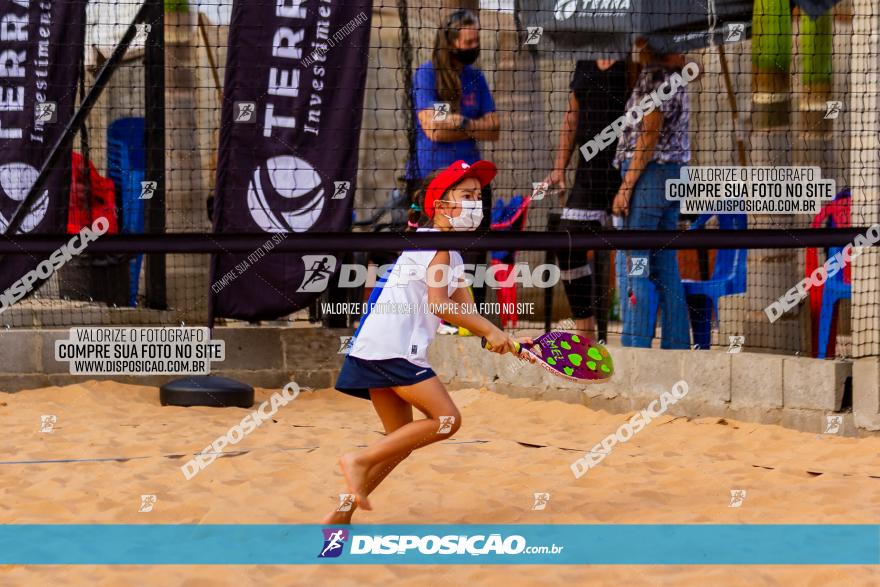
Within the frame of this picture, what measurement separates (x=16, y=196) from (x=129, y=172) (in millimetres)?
1492

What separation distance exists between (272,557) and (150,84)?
5541mm

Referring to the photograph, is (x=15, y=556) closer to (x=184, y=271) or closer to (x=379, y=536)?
(x=379, y=536)

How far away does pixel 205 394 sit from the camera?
26.7ft

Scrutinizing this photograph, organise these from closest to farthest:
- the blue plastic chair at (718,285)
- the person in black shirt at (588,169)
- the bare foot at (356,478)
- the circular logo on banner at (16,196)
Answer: the bare foot at (356,478), the person in black shirt at (588,169), the blue plastic chair at (718,285), the circular logo on banner at (16,196)

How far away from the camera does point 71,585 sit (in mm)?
3914

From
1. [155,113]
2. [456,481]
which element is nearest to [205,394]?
[155,113]

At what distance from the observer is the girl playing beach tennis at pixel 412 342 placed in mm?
4574

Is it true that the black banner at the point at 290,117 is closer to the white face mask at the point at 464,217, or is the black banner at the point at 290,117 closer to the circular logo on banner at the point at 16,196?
the circular logo on banner at the point at 16,196

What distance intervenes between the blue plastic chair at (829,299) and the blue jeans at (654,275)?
91cm

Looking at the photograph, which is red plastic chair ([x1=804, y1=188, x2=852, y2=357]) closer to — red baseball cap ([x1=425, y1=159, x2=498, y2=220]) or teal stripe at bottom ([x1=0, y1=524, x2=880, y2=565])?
teal stripe at bottom ([x1=0, y1=524, x2=880, y2=565])

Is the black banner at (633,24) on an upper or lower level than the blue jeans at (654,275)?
upper

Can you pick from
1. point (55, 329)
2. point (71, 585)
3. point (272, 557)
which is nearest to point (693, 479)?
point (272, 557)

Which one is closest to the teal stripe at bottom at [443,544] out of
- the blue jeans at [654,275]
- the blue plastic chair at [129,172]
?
the blue jeans at [654,275]

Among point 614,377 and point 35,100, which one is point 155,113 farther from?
point 614,377
